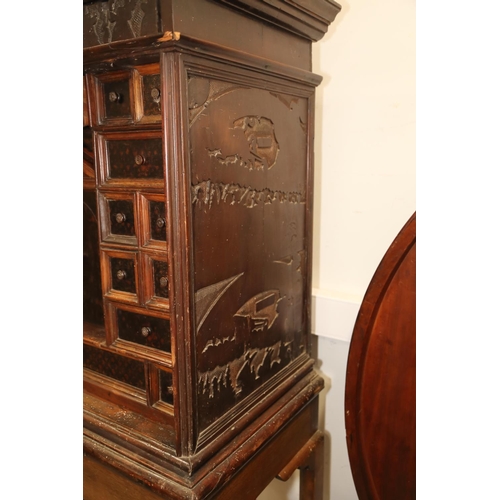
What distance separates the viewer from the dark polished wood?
3.98ft

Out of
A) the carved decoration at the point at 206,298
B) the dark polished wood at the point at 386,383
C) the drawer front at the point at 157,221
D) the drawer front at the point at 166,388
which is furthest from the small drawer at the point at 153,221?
the dark polished wood at the point at 386,383

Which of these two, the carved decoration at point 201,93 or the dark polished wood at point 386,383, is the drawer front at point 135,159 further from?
the dark polished wood at point 386,383

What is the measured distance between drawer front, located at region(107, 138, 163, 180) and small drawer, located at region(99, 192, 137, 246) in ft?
0.14

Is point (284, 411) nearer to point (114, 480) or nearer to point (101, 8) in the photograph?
point (114, 480)

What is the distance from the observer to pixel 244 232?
0.99 meters

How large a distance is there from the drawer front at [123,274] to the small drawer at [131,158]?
0.17m

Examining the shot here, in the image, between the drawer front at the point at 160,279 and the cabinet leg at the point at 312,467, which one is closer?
the drawer front at the point at 160,279

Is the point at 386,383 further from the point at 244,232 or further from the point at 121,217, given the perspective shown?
the point at 121,217

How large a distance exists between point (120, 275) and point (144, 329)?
13 cm

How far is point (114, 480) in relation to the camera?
3.29 feet

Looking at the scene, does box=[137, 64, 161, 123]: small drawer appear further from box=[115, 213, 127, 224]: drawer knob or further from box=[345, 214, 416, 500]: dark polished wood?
box=[345, 214, 416, 500]: dark polished wood

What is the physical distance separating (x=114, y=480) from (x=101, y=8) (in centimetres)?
98

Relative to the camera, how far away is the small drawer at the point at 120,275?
0.94 metres

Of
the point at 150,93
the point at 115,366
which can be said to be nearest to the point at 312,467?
the point at 115,366
